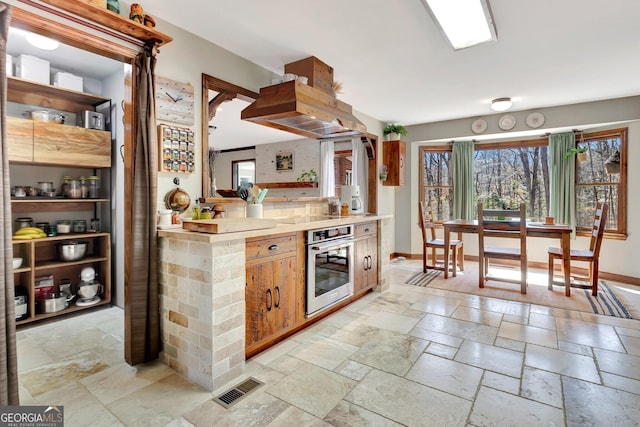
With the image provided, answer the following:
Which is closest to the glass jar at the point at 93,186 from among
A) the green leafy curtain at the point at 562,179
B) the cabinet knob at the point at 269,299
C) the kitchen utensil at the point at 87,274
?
the kitchen utensil at the point at 87,274

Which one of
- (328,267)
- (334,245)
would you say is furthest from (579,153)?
(328,267)

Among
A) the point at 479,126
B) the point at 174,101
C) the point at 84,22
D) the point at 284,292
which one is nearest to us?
the point at 84,22

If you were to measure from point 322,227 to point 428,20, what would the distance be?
1790 mm

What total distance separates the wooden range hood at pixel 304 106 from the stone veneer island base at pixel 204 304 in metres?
1.11

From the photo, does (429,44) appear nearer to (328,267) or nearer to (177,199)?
(328,267)

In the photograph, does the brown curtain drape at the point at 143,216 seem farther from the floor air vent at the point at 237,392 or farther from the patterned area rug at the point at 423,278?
the patterned area rug at the point at 423,278

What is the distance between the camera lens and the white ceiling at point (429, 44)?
2238 millimetres

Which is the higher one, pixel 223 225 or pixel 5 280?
pixel 223 225

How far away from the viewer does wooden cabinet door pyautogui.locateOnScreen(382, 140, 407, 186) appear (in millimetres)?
5355

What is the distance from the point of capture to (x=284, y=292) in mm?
2467

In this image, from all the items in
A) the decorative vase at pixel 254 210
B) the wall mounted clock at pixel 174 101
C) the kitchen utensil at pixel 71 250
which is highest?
the wall mounted clock at pixel 174 101

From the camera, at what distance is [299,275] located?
262cm

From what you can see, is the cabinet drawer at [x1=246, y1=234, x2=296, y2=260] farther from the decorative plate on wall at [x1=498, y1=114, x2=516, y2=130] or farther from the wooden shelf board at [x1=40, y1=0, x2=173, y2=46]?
the decorative plate on wall at [x1=498, y1=114, x2=516, y2=130]

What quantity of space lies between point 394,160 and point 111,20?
169 inches
